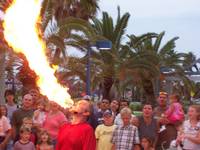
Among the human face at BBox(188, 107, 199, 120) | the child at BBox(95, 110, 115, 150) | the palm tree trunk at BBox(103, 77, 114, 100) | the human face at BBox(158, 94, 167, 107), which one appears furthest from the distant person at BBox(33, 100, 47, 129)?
the palm tree trunk at BBox(103, 77, 114, 100)

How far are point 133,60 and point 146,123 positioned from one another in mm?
16218

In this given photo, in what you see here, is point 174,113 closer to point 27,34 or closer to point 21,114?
point 21,114

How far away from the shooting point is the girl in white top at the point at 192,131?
7566mm

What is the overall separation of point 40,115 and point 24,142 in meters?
0.74

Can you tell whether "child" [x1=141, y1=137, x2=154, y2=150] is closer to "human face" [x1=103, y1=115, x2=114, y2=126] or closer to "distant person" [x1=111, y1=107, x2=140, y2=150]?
"distant person" [x1=111, y1=107, x2=140, y2=150]

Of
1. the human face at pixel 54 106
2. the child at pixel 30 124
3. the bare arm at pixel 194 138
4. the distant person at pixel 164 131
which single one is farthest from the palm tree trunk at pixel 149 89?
the bare arm at pixel 194 138

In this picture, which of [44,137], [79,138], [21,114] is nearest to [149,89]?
[21,114]

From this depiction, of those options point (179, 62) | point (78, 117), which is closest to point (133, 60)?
point (179, 62)

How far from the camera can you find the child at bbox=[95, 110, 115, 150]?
9.12 metres

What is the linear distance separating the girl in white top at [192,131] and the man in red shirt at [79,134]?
204 centimetres

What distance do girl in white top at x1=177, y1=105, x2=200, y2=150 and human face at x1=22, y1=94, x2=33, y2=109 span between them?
2650 millimetres

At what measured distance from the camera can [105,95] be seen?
2445 cm

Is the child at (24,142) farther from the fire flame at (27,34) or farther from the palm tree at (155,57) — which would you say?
the palm tree at (155,57)

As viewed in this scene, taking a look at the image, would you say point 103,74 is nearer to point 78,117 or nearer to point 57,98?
point 57,98
